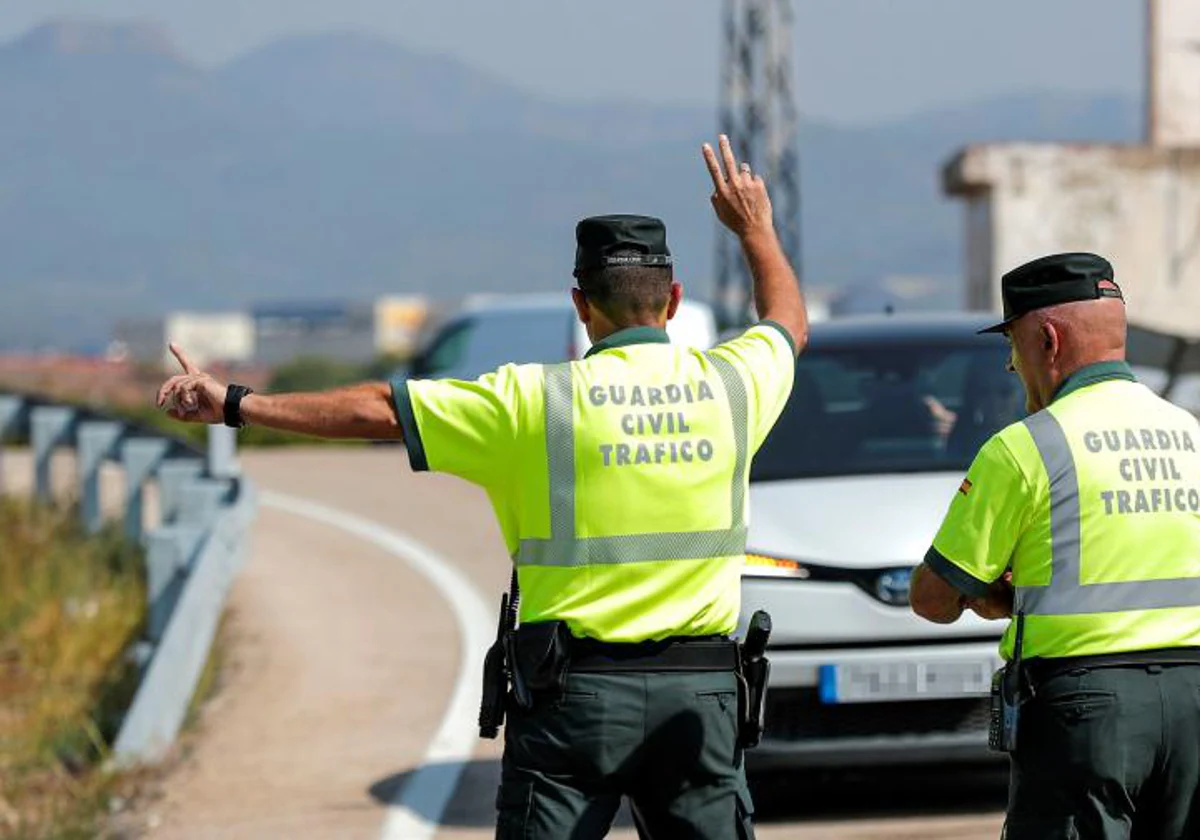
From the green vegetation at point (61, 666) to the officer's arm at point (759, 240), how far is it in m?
4.25

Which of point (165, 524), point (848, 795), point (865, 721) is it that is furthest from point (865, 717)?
point (165, 524)

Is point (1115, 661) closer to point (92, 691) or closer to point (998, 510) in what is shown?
point (998, 510)

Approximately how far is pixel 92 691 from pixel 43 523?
14.5 feet

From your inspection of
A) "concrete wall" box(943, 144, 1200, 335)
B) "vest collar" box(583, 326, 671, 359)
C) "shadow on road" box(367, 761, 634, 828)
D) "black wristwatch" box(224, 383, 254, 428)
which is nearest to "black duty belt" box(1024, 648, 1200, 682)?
"vest collar" box(583, 326, 671, 359)

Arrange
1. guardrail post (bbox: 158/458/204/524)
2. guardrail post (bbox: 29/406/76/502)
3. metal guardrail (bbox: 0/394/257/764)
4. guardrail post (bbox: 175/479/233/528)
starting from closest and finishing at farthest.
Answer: metal guardrail (bbox: 0/394/257/764), guardrail post (bbox: 175/479/233/528), guardrail post (bbox: 158/458/204/524), guardrail post (bbox: 29/406/76/502)

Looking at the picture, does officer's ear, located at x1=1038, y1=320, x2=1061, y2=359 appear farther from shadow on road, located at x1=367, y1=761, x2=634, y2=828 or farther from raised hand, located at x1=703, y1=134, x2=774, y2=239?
shadow on road, located at x1=367, y1=761, x2=634, y2=828

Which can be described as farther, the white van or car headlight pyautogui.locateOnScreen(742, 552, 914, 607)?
Answer: the white van

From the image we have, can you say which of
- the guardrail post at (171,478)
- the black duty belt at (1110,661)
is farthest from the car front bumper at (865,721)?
the guardrail post at (171,478)

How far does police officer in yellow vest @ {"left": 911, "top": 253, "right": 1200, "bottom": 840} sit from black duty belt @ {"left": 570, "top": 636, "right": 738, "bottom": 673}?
18.7 inches

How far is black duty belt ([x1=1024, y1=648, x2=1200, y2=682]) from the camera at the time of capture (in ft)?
16.1

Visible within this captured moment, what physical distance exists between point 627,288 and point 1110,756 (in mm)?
1297

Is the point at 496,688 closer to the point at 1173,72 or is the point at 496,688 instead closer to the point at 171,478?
the point at 171,478

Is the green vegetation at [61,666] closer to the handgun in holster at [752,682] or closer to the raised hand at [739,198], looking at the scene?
the handgun in holster at [752,682]

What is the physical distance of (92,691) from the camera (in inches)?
499
